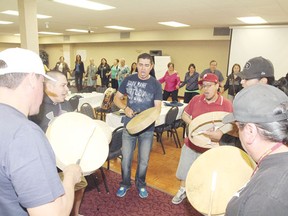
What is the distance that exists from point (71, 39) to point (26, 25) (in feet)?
28.9

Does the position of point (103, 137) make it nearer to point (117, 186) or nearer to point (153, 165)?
point (117, 186)

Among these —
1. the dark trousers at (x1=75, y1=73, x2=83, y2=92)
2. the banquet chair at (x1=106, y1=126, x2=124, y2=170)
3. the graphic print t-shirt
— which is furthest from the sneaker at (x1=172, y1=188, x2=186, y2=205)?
the dark trousers at (x1=75, y1=73, x2=83, y2=92)

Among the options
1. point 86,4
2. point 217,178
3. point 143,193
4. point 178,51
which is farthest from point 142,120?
point 178,51

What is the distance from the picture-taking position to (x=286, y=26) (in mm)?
6930

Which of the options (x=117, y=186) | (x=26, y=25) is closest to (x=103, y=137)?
(x=117, y=186)

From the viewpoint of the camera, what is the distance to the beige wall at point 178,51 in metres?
9.28

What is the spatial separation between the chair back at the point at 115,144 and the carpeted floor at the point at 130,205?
41 centimetres

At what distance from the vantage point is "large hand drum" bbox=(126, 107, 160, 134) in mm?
2221

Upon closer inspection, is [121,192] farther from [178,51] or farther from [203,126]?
[178,51]

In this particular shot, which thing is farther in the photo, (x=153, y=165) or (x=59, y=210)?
(x=153, y=165)

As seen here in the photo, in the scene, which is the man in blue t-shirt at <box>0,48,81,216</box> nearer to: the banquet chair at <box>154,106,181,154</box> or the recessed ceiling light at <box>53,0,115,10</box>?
the banquet chair at <box>154,106,181,154</box>

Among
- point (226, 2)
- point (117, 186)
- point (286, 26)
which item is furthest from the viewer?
point (286, 26)

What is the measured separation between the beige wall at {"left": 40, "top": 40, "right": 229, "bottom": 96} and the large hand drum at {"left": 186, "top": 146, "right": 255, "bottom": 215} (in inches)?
334

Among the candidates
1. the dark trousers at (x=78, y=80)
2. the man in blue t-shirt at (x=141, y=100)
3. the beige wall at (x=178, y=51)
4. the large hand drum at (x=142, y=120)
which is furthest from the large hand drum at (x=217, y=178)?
the dark trousers at (x=78, y=80)
